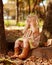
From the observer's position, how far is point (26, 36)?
6.69 metres

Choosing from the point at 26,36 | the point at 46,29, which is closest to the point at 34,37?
the point at 26,36

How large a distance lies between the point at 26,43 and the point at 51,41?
1060mm

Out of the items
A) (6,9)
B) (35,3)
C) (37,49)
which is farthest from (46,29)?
(6,9)

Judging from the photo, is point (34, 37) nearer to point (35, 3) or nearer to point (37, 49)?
point (37, 49)

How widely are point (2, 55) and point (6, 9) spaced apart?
105 feet

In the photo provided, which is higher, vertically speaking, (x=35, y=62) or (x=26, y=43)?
(x=26, y=43)

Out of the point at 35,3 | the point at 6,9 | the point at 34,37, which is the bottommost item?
the point at 6,9

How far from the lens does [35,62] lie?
6.64 m

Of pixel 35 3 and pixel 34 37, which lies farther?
pixel 35 3

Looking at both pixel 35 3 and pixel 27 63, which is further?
pixel 35 3

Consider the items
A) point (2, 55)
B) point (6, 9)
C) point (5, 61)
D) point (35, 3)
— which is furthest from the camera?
point (6, 9)

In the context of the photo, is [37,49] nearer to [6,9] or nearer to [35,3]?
[35,3]

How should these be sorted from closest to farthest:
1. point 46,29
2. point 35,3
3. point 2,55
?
point 2,55 → point 46,29 → point 35,3

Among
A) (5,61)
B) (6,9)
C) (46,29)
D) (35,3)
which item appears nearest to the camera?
(5,61)
